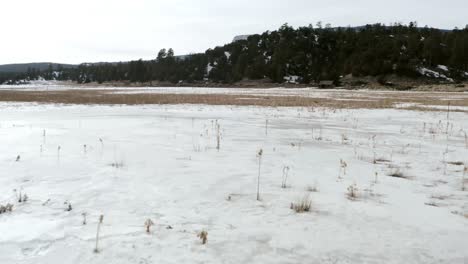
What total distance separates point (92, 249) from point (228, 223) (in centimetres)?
156

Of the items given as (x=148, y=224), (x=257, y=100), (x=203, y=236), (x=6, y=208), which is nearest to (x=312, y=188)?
(x=203, y=236)

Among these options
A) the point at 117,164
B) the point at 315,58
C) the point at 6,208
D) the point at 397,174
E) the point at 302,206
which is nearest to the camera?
the point at 6,208

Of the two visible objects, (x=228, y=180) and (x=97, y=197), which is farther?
(x=228, y=180)

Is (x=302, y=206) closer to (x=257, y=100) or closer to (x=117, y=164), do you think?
(x=117, y=164)

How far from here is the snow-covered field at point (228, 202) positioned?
3697 mm

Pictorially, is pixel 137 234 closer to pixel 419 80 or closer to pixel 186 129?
pixel 186 129

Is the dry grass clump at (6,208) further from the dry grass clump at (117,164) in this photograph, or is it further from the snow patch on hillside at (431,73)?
the snow patch on hillside at (431,73)

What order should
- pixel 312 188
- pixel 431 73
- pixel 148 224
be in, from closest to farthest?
pixel 148 224 < pixel 312 188 < pixel 431 73

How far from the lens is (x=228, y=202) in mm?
5242

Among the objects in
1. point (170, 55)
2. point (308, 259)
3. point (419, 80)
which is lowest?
point (308, 259)

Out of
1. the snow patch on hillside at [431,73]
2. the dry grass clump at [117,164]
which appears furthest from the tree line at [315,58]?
the dry grass clump at [117,164]

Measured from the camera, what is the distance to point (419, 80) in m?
95.5

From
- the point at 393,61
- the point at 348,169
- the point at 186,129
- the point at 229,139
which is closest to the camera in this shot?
the point at 348,169

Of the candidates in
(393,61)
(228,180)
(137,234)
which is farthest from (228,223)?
(393,61)
